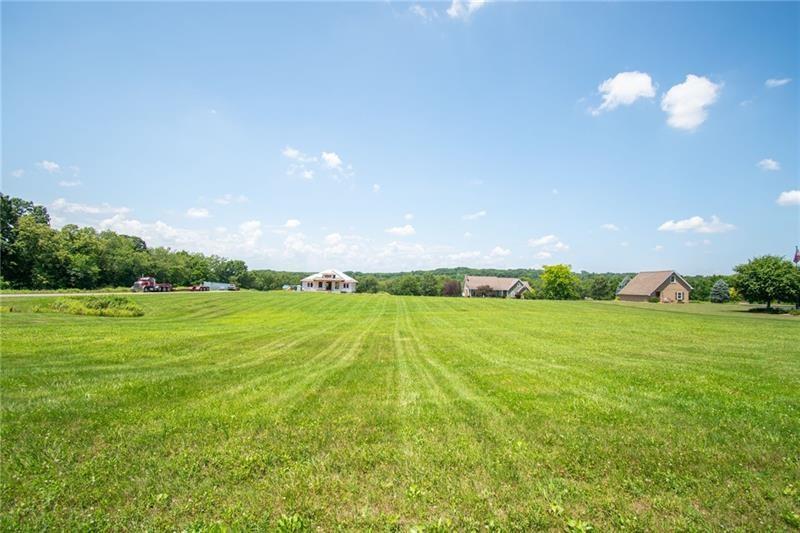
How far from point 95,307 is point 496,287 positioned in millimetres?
81686

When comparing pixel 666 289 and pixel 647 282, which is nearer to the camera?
pixel 666 289

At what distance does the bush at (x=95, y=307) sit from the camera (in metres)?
24.0

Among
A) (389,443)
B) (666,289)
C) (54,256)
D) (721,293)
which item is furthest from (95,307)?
(721,293)

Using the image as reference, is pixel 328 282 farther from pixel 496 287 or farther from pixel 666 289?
pixel 666 289

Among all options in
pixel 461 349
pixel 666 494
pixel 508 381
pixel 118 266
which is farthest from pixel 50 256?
pixel 666 494

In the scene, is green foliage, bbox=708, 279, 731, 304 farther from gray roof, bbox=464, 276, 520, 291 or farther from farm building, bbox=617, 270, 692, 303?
gray roof, bbox=464, 276, 520, 291

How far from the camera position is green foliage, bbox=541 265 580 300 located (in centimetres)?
7838

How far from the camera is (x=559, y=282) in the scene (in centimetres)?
7844

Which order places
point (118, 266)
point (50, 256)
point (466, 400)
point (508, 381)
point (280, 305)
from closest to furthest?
point (466, 400) → point (508, 381) → point (280, 305) → point (50, 256) → point (118, 266)

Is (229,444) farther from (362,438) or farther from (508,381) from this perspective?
(508,381)

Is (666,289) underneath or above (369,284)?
above

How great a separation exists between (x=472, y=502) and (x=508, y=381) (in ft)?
19.0

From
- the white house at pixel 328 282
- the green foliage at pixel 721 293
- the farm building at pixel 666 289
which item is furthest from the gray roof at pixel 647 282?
the white house at pixel 328 282

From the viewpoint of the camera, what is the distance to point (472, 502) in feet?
14.9
